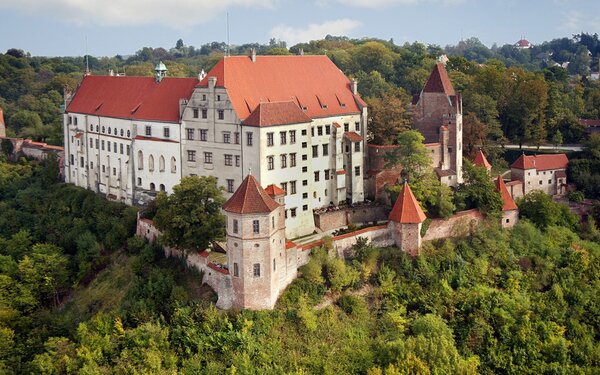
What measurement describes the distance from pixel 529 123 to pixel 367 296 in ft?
115

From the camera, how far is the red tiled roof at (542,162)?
64250 millimetres

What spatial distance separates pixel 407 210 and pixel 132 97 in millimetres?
26507

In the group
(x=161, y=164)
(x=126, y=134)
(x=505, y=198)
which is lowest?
(x=505, y=198)

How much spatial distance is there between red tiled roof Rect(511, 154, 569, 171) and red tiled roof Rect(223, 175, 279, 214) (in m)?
28.9

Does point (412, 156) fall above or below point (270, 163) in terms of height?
above

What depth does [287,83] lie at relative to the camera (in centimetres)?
5762

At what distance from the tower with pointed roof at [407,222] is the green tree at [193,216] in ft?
39.6

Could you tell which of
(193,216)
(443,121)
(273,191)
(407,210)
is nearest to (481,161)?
(443,121)

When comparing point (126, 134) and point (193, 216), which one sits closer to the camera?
point (193, 216)

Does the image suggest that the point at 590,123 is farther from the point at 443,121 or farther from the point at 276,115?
the point at 276,115

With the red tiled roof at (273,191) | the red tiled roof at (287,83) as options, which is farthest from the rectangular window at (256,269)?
the red tiled roof at (287,83)

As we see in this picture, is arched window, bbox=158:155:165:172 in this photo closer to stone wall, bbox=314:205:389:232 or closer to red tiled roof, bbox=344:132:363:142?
stone wall, bbox=314:205:389:232

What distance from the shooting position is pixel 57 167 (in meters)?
73.8

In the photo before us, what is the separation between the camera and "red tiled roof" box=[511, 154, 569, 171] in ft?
211
